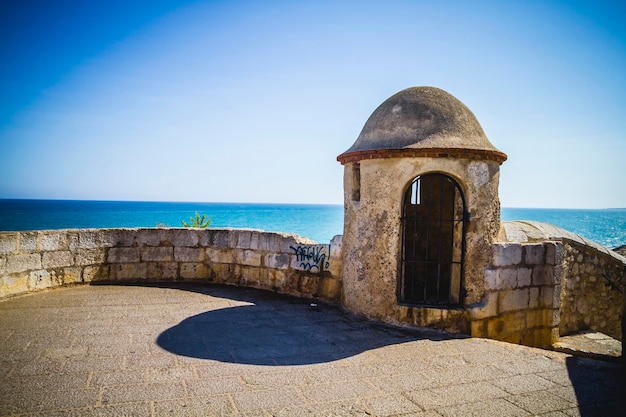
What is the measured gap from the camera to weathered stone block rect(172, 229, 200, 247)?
7609 millimetres

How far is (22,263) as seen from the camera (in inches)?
243

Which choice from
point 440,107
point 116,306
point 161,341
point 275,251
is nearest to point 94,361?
point 161,341

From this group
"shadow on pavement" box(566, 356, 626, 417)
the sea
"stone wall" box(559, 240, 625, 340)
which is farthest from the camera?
the sea

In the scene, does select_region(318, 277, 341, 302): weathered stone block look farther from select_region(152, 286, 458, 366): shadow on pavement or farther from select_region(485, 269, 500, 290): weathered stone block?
select_region(485, 269, 500, 290): weathered stone block

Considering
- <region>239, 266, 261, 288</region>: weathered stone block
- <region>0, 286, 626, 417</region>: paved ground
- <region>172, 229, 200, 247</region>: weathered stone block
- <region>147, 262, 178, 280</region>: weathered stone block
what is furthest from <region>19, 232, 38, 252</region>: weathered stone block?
<region>239, 266, 261, 288</region>: weathered stone block

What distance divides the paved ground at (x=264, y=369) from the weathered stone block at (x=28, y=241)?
94 cm

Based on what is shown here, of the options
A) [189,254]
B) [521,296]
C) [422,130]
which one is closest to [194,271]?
[189,254]

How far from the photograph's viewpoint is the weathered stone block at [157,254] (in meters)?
7.52

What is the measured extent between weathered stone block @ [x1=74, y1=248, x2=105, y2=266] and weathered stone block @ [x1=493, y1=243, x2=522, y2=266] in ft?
22.3

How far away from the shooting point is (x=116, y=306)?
579 cm

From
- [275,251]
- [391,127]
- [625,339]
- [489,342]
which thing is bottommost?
[489,342]

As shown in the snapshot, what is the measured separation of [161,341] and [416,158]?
12.9ft

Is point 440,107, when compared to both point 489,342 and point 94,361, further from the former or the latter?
point 94,361

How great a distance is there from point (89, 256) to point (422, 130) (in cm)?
622
